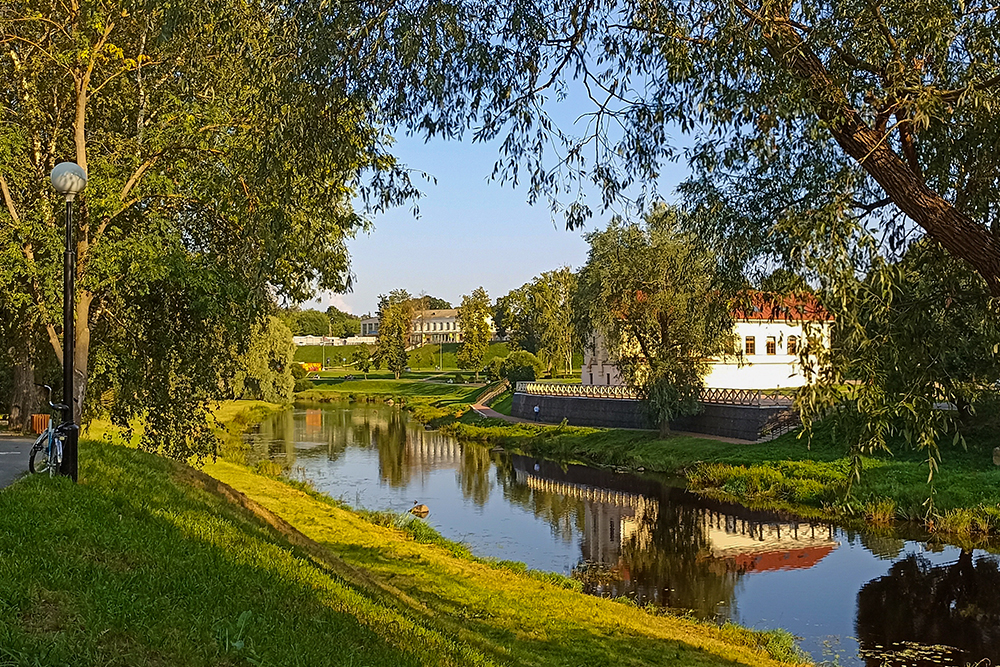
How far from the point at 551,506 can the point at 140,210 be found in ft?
57.6

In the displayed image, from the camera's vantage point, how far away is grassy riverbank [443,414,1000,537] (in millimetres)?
24188

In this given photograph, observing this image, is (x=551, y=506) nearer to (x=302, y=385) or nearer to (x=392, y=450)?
(x=392, y=450)

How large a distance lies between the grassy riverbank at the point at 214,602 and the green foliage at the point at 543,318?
2041 inches

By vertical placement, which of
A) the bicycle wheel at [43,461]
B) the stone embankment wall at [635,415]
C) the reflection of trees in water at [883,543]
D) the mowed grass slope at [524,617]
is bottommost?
the reflection of trees in water at [883,543]

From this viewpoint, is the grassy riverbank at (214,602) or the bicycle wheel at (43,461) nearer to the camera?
the grassy riverbank at (214,602)

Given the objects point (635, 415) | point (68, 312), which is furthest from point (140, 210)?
point (635, 415)

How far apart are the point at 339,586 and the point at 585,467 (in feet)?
98.9

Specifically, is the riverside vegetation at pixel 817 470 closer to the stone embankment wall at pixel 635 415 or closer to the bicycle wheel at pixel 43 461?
the stone embankment wall at pixel 635 415

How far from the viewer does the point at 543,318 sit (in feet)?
249

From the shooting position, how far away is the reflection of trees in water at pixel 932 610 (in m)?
15.3

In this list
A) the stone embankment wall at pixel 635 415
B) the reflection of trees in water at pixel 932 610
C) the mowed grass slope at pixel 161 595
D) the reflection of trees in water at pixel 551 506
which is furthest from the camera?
the stone embankment wall at pixel 635 415

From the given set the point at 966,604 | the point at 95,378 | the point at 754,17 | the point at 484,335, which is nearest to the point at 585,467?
the point at 966,604

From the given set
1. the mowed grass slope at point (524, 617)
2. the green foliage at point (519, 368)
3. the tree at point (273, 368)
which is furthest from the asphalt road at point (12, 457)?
the green foliage at point (519, 368)

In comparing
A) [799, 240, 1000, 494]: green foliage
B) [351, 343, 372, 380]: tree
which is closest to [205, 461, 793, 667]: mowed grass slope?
[799, 240, 1000, 494]: green foliage
